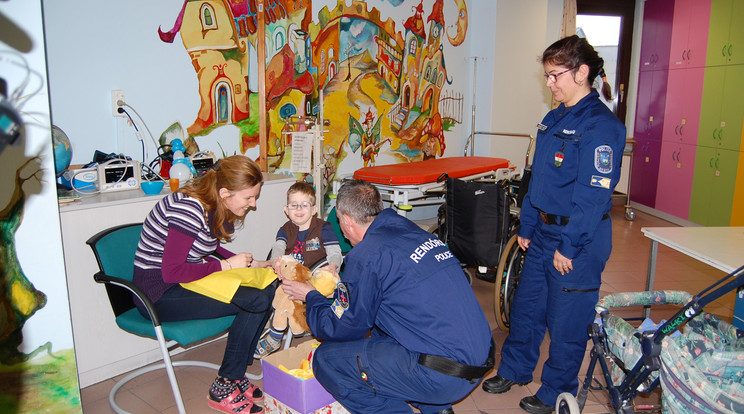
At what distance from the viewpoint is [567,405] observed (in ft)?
7.89

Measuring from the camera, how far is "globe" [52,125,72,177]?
285 cm

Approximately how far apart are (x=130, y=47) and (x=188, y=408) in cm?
208

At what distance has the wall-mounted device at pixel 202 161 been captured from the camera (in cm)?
354

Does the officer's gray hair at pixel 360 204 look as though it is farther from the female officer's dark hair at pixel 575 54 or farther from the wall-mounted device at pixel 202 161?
the wall-mounted device at pixel 202 161

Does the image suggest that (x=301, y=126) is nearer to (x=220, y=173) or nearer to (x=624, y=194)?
(x=220, y=173)

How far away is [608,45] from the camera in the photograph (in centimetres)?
799

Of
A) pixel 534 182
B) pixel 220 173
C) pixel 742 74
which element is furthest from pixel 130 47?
pixel 742 74

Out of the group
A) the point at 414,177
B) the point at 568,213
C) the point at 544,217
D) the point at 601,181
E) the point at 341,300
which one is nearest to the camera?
the point at 341,300

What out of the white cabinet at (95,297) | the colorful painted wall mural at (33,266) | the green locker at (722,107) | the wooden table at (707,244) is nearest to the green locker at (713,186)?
the green locker at (722,107)

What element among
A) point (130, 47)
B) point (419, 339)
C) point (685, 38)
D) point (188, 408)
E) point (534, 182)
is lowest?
point (188, 408)

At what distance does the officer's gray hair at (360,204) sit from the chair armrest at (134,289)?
37.0 inches

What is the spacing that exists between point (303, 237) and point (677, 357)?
1986mm

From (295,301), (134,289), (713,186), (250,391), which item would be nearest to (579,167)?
(295,301)

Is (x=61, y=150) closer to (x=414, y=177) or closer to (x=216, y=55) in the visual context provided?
(x=216, y=55)
